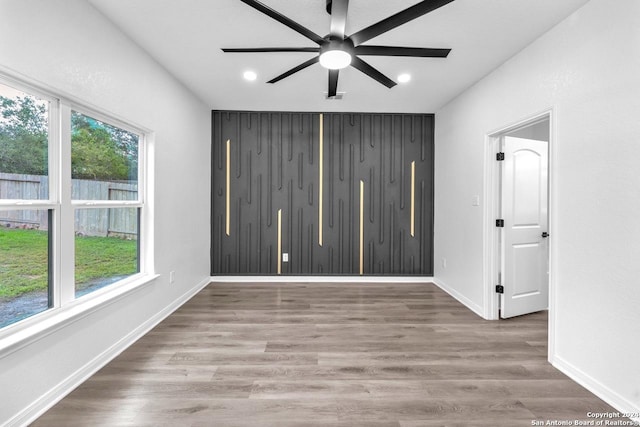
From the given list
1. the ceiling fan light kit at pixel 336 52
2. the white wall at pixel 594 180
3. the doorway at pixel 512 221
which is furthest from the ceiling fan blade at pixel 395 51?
the doorway at pixel 512 221

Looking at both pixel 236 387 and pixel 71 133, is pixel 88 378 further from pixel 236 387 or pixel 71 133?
pixel 71 133

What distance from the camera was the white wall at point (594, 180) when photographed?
1740 mm

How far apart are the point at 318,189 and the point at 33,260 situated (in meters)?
3.32

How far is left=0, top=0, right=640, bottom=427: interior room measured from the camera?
174 centimetres

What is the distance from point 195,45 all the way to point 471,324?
379 cm

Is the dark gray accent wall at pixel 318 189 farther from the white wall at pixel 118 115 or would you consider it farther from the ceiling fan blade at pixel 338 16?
the ceiling fan blade at pixel 338 16

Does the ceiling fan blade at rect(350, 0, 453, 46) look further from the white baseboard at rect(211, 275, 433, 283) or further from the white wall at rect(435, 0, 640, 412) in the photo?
the white baseboard at rect(211, 275, 433, 283)

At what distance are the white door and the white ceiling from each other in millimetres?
1019

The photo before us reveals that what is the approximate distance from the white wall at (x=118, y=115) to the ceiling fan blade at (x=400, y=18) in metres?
1.86

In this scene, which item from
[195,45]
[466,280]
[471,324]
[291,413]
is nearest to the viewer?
[291,413]

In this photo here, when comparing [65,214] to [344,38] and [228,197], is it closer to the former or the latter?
[344,38]

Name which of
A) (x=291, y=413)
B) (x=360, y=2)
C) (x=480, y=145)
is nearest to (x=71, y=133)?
(x=360, y=2)

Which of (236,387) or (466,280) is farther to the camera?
(466,280)

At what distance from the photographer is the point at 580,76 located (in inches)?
81.4
